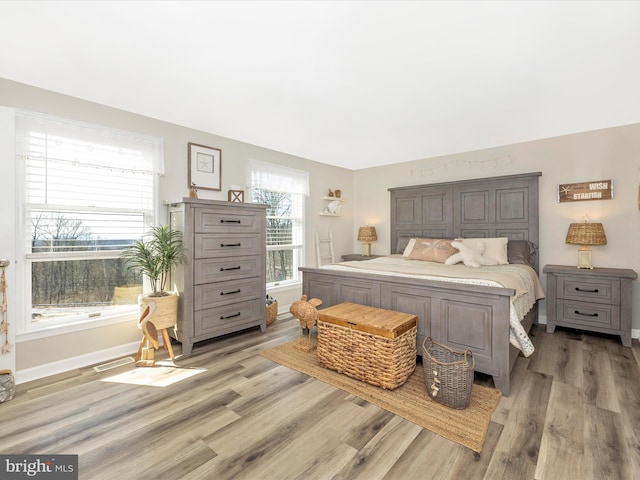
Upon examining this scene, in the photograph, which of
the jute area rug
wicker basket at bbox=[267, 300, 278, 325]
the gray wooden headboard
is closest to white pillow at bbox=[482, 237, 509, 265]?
the gray wooden headboard

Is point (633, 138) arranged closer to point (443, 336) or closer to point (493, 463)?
point (443, 336)

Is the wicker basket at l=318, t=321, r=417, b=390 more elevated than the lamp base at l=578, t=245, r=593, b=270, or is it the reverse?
the lamp base at l=578, t=245, r=593, b=270

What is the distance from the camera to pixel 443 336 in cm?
250

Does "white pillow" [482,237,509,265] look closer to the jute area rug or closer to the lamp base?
the lamp base

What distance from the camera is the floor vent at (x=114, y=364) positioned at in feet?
8.77

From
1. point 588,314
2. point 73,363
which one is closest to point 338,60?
point 73,363

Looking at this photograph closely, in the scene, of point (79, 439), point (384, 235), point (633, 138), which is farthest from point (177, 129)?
point (633, 138)

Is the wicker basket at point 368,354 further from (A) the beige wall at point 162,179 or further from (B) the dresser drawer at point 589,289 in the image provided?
(B) the dresser drawer at point 589,289

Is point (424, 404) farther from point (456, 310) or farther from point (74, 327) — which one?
point (74, 327)

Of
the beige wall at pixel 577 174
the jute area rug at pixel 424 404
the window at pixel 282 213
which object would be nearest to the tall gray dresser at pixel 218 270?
the window at pixel 282 213

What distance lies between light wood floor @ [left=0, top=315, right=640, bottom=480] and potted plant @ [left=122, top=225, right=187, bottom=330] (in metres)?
0.57

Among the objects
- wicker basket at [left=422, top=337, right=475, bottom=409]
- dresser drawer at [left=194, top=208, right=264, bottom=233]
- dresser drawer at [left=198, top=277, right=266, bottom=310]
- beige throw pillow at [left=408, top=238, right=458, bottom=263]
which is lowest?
wicker basket at [left=422, top=337, right=475, bottom=409]

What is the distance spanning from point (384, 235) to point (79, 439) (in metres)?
4.55

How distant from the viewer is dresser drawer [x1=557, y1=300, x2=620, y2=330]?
3.20m
